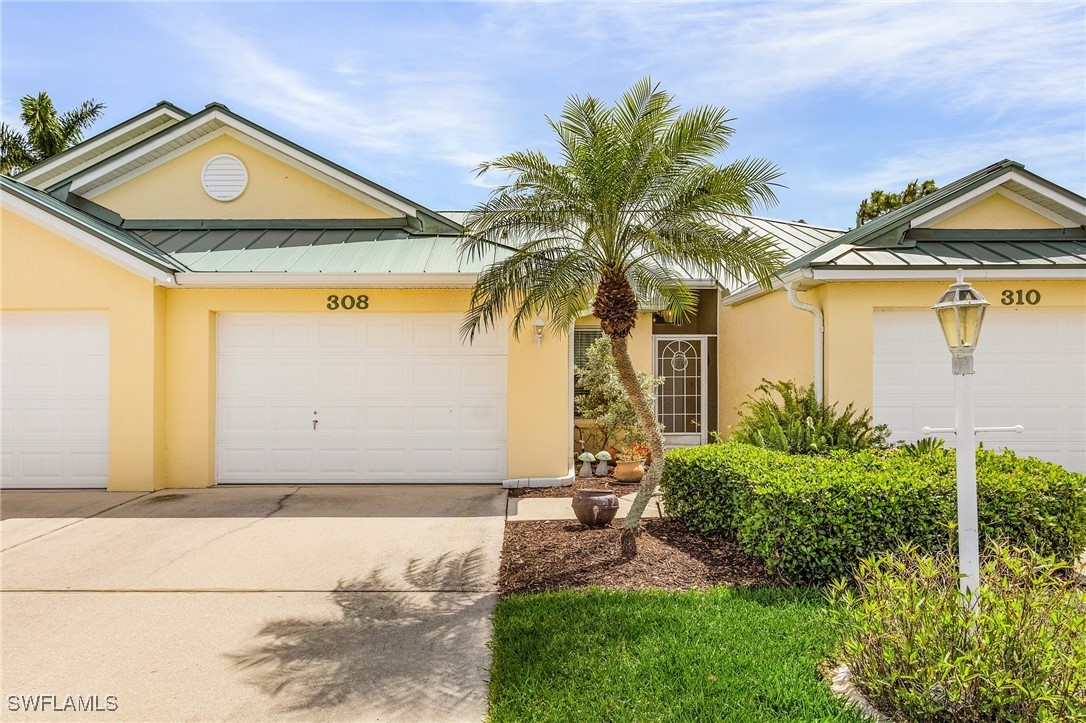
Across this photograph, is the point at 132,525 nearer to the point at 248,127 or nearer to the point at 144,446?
the point at 144,446

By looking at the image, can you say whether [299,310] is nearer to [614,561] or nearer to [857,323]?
[614,561]

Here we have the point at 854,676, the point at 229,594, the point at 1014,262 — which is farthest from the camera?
the point at 1014,262

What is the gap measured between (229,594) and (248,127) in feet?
26.7

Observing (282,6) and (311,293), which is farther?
(311,293)

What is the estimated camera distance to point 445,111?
10.2m

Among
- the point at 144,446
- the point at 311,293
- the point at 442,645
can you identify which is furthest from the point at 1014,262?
the point at 144,446

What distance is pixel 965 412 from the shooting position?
3906 millimetres

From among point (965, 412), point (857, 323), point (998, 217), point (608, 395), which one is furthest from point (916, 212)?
point (965, 412)

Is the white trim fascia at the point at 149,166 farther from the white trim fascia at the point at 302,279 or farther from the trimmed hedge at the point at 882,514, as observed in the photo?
the trimmed hedge at the point at 882,514

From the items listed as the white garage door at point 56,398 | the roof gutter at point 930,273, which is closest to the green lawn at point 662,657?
the roof gutter at point 930,273

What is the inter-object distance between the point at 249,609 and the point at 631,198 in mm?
5022

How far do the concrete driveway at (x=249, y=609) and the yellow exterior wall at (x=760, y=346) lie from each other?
17.8ft

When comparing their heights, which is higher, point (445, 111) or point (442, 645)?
point (445, 111)

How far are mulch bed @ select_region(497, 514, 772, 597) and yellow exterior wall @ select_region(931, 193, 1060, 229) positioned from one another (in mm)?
7193
